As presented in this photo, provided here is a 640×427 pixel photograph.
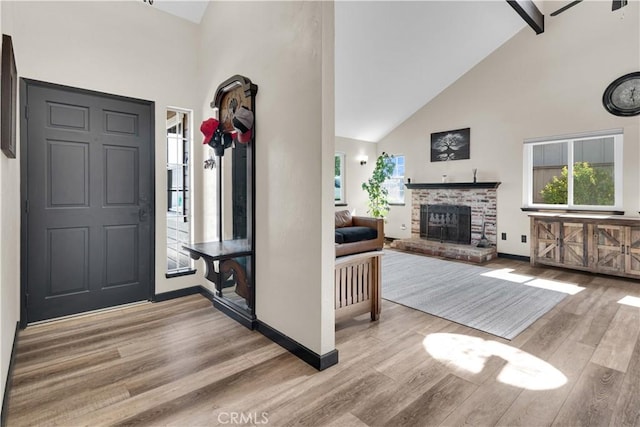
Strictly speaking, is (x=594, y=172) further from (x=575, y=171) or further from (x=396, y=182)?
(x=396, y=182)

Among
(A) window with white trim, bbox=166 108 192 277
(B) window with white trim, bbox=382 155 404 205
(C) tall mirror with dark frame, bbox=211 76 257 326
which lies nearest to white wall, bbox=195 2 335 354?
(C) tall mirror with dark frame, bbox=211 76 257 326

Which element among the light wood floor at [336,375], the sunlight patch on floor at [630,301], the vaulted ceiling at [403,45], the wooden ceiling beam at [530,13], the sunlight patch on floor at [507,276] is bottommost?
the light wood floor at [336,375]

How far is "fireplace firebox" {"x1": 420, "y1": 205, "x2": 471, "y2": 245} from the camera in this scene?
6.53 metres

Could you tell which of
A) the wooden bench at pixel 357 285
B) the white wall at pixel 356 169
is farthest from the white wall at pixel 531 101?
the wooden bench at pixel 357 285

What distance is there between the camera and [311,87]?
7.13ft

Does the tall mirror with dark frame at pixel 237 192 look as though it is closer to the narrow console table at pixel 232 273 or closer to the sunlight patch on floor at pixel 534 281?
the narrow console table at pixel 232 273

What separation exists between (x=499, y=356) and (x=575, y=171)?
4446 mm

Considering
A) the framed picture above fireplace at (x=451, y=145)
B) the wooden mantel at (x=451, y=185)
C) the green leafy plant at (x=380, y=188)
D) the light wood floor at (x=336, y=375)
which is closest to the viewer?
the light wood floor at (x=336, y=375)

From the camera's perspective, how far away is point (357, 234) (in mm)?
5266

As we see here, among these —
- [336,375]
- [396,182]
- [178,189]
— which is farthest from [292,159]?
[396,182]

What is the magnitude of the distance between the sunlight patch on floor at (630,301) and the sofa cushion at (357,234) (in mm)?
3169

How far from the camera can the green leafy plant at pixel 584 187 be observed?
194 inches

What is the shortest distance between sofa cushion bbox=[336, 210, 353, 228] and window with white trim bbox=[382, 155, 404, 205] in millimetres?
2435

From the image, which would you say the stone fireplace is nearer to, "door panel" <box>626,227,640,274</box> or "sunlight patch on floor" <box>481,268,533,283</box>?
"sunlight patch on floor" <box>481,268,533,283</box>
